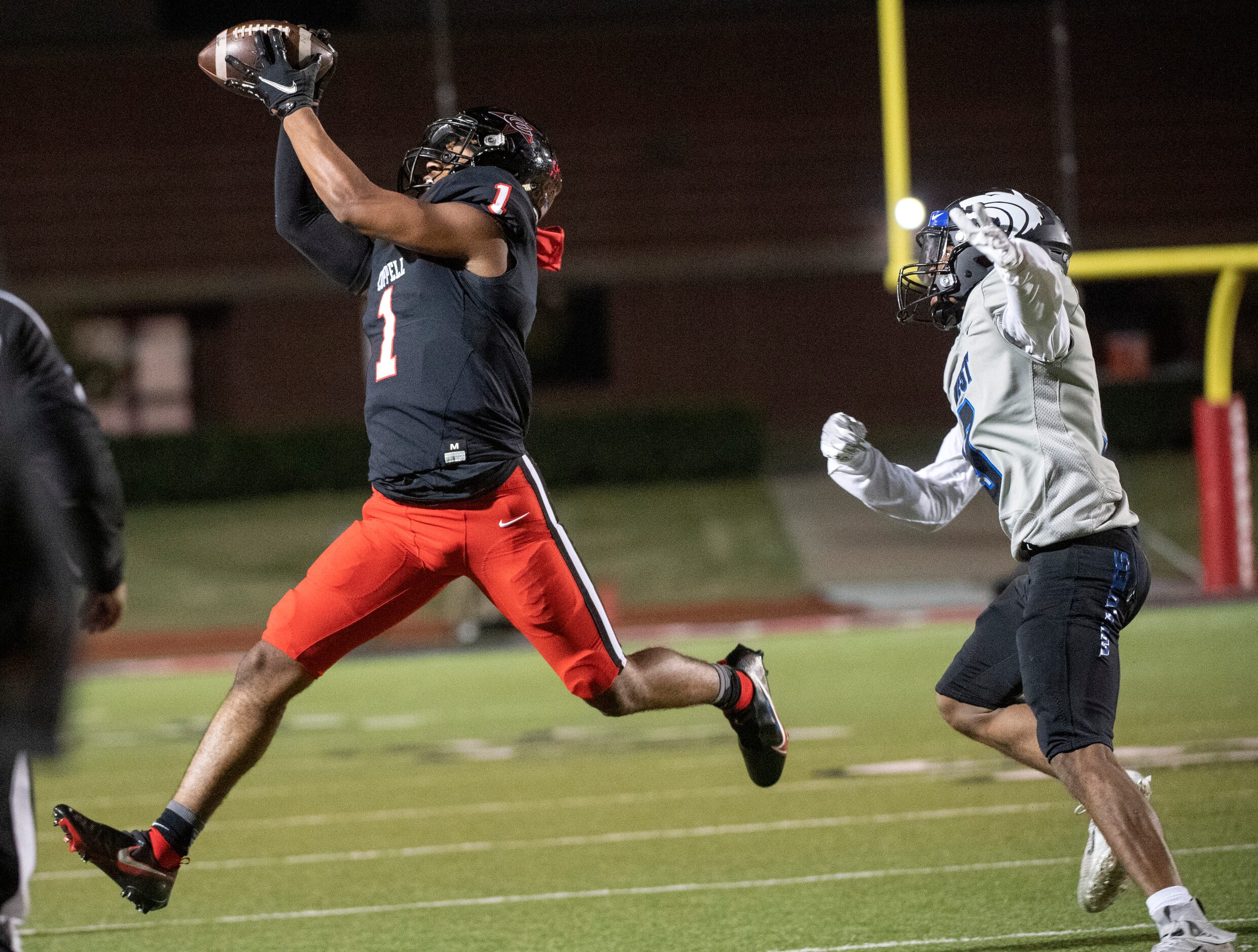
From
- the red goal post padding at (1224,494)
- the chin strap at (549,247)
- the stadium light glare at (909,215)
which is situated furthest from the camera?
the red goal post padding at (1224,494)

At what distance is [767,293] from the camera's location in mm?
23406

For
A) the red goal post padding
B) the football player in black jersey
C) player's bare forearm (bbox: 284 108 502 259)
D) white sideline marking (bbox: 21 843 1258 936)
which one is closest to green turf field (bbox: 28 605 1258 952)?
white sideline marking (bbox: 21 843 1258 936)

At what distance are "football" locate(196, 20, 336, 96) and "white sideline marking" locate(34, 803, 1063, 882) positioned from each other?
2.81 m

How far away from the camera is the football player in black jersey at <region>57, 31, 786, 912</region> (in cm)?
396

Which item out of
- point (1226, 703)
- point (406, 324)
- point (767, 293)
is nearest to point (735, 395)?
point (767, 293)

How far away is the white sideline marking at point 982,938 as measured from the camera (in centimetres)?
407

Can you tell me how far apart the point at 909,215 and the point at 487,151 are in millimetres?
4873

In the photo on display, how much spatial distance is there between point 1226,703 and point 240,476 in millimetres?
15917

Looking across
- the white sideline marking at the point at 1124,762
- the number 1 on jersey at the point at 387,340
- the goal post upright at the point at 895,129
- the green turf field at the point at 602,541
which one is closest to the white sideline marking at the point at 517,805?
the white sideline marking at the point at 1124,762

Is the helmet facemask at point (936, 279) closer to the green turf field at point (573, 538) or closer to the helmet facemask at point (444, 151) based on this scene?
the helmet facemask at point (444, 151)

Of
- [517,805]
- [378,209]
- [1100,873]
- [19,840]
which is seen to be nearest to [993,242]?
[378,209]

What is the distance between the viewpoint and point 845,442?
160 inches

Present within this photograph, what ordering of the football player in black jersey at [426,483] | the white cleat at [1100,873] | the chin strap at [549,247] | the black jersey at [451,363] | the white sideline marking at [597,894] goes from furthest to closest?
the white sideline marking at [597,894] < the chin strap at [549,247] < the black jersey at [451,363] < the football player in black jersey at [426,483] < the white cleat at [1100,873]

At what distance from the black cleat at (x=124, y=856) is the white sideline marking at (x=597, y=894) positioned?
89 cm
